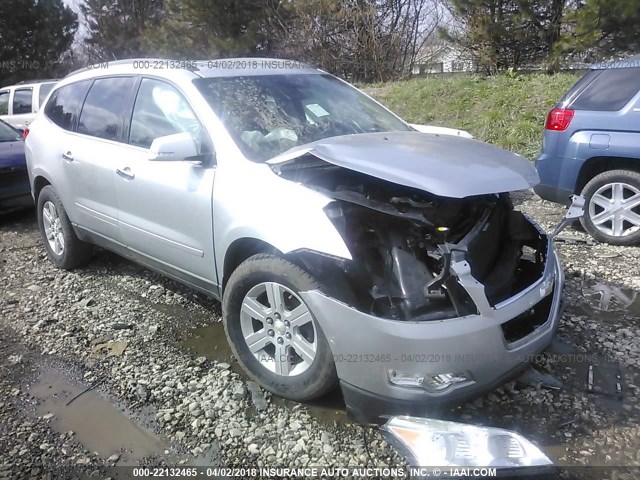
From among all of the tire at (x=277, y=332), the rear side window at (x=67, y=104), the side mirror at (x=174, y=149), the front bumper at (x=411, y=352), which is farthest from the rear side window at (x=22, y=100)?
the front bumper at (x=411, y=352)

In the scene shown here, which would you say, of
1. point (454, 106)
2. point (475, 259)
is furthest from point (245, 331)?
point (454, 106)

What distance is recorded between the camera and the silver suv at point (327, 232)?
255 centimetres

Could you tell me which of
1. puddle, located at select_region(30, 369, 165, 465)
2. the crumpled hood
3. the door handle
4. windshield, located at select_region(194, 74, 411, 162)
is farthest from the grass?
puddle, located at select_region(30, 369, 165, 465)

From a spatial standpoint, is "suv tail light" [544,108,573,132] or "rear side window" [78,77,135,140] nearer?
"rear side window" [78,77,135,140]

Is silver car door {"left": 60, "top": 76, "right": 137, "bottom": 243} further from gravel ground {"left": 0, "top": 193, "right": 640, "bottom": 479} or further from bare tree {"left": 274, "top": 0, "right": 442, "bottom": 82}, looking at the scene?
bare tree {"left": 274, "top": 0, "right": 442, "bottom": 82}

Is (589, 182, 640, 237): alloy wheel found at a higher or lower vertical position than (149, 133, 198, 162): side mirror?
lower

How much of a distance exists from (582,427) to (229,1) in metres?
16.4

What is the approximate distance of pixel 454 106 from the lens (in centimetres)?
1039

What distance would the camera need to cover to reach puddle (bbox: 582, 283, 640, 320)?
3965 mm

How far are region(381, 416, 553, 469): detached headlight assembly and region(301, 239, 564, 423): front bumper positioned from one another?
0.07 metres

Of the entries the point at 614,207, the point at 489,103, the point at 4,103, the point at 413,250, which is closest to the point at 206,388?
the point at 413,250

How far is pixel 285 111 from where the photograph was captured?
3.71 meters

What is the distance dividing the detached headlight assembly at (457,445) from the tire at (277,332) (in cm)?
44

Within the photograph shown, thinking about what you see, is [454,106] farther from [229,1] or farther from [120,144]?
[229,1]
